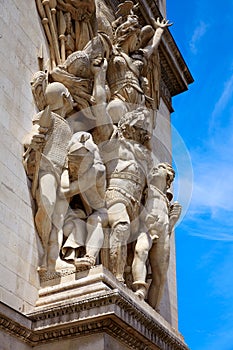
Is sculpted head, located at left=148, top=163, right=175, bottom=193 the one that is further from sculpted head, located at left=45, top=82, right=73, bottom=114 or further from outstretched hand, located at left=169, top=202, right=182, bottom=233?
sculpted head, located at left=45, top=82, right=73, bottom=114

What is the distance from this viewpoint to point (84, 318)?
286 inches

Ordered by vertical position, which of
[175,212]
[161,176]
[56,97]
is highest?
[56,97]

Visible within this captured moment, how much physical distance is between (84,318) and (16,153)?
2.28 m

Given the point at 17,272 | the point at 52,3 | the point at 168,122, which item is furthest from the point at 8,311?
the point at 168,122

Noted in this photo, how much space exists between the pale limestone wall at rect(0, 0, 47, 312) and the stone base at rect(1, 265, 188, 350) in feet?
0.85

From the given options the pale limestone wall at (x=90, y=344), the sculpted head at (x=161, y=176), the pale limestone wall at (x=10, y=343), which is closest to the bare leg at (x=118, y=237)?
the sculpted head at (x=161, y=176)

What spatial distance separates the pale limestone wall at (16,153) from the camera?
7617 mm

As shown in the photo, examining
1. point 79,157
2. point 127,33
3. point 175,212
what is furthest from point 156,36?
point 79,157

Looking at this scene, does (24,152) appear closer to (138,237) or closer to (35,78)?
(35,78)

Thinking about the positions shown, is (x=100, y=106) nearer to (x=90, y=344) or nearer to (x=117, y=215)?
(x=117, y=215)

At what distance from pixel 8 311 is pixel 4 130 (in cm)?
226

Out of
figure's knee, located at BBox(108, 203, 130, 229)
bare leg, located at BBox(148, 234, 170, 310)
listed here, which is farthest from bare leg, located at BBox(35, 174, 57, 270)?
bare leg, located at BBox(148, 234, 170, 310)

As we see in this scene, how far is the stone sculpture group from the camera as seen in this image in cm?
839

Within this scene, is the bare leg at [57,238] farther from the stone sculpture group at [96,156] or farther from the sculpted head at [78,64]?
the sculpted head at [78,64]
